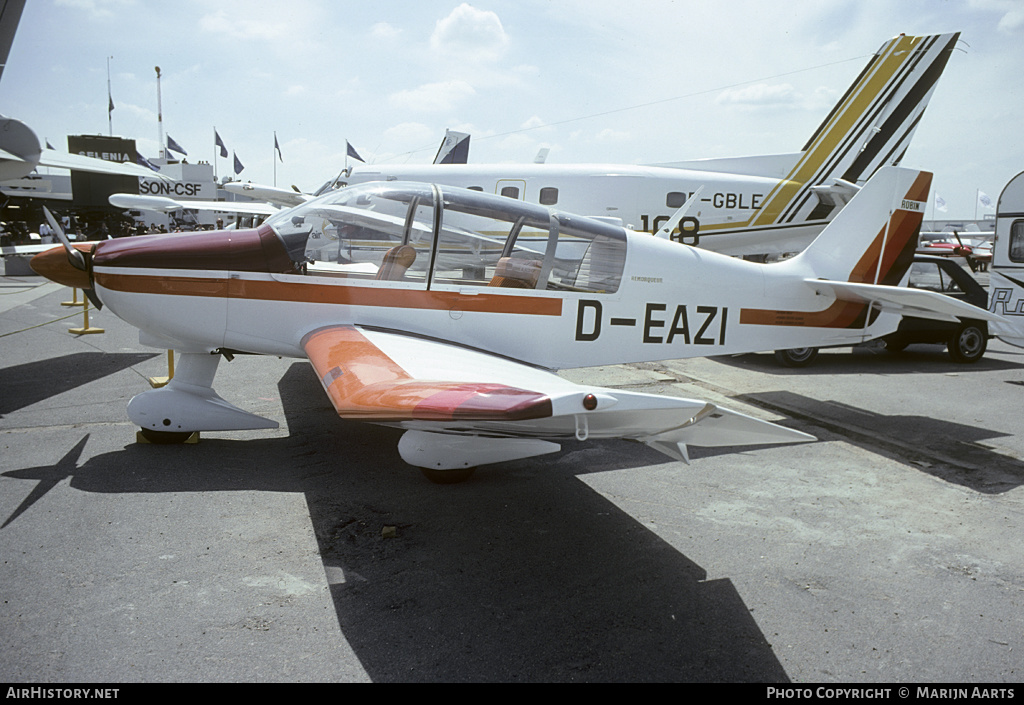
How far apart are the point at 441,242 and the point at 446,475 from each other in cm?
173

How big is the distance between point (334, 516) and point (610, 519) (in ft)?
5.78

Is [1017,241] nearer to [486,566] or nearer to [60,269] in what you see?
[486,566]

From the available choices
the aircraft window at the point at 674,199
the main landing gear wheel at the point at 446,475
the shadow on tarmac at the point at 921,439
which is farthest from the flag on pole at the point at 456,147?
the main landing gear wheel at the point at 446,475

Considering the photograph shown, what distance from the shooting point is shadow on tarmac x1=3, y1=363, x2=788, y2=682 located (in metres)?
2.69

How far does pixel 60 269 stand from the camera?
4.97 meters

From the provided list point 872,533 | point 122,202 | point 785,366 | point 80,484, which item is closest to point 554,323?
point 872,533

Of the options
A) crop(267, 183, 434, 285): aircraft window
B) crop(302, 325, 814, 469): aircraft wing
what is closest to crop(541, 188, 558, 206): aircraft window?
crop(267, 183, 434, 285): aircraft window

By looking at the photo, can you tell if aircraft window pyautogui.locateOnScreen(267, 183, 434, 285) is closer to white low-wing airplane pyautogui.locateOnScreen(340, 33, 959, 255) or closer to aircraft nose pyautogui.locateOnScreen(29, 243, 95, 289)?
aircraft nose pyautogui.locateOnScreen(29, 243, 95, 289)

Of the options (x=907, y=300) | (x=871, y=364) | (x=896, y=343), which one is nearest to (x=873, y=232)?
(x=907, y=300)

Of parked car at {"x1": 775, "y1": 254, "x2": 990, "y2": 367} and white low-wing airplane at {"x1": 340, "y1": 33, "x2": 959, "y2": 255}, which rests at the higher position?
white low-wing airplane at {"x1": 340, "y1": 33, "x2": 959, "y2": 255}

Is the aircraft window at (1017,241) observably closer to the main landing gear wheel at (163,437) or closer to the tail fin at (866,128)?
the tail fin at (866,128)

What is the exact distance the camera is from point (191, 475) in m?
4.61

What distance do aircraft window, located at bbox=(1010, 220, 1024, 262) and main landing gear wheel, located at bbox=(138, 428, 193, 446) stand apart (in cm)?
1093
